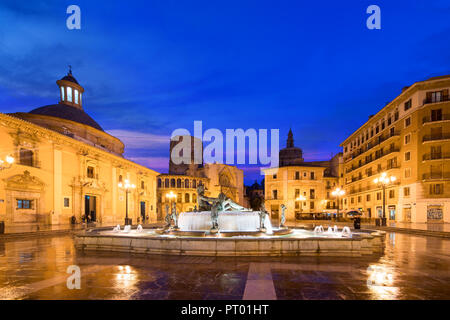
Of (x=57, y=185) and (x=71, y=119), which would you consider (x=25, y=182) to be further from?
(x=71, y=119)

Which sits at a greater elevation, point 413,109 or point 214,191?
point 413,109

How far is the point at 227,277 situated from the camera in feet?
19.7

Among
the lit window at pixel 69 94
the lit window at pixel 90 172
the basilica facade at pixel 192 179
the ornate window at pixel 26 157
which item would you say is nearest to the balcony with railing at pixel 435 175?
the basilica facade at pixel 192 179

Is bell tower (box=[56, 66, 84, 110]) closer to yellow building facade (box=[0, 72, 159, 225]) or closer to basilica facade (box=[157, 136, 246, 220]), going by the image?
yellow building facade (box=[0, 72, 159, 225])

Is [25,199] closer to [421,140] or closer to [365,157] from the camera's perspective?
[421,140]

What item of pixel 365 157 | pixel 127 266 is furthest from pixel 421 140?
pixel 127 266

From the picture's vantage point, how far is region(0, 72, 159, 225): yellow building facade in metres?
21.4

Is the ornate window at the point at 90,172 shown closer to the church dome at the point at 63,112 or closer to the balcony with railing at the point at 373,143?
the church dome at the point at 63,112

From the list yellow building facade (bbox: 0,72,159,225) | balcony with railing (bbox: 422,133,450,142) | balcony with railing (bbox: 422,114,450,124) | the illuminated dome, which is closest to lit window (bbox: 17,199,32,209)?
yellow building facade (bbox: 0,72,159,225)

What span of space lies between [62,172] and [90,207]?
6255mm

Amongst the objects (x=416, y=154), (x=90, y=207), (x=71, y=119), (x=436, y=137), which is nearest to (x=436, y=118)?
(x=436, y=137)

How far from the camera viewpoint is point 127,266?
23.6 ft

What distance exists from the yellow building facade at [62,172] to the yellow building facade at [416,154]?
3561cm

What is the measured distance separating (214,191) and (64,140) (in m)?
41.4
